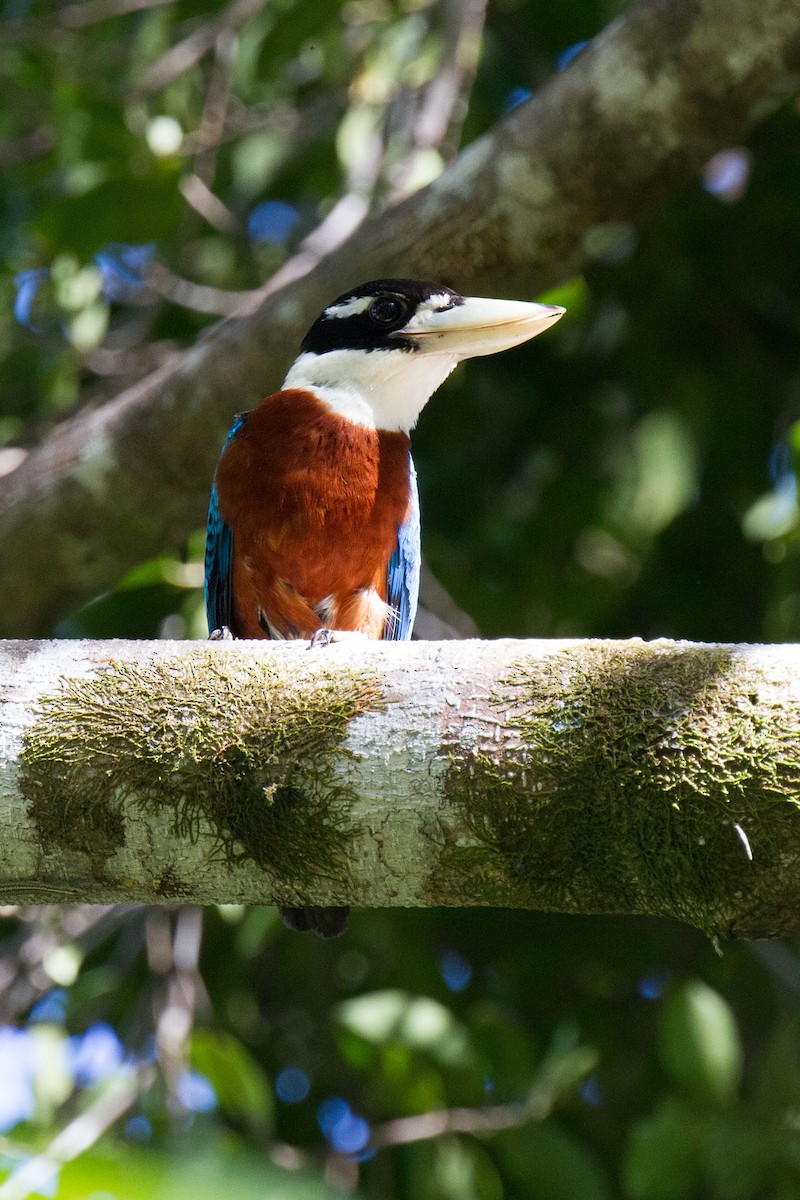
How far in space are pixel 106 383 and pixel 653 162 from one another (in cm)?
253

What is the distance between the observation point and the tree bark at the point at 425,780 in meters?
2.08

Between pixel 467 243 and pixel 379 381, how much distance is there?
505mm

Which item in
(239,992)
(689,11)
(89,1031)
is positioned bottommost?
(239,992)

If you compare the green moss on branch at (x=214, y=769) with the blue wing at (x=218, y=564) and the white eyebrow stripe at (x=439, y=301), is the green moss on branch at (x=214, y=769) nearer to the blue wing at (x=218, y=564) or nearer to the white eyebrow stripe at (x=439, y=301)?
the blue wing at (x=218, y=564)

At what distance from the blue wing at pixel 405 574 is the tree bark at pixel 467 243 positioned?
0.65 meters

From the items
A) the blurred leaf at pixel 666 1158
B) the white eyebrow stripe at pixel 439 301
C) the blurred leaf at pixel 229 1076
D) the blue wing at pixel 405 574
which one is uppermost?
the white eyebrow stripe at pixel 439 301

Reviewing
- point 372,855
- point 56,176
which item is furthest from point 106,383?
point 372,855

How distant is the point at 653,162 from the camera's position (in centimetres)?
400

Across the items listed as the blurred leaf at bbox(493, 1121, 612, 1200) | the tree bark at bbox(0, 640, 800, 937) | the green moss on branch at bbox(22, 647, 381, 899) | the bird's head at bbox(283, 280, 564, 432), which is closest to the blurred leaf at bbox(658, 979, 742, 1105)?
the blurred leaf at bbox(493, 1121, 612, 1200)

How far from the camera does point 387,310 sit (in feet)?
13.9

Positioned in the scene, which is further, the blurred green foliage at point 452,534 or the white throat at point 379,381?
the white throat at point 379,381

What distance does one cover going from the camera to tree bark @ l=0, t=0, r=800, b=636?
390cm

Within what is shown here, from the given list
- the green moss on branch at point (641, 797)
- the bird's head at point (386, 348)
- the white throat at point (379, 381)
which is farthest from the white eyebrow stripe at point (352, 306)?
the green moss on branch at point (641, 797)

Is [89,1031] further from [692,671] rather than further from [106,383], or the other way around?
[692,671]
